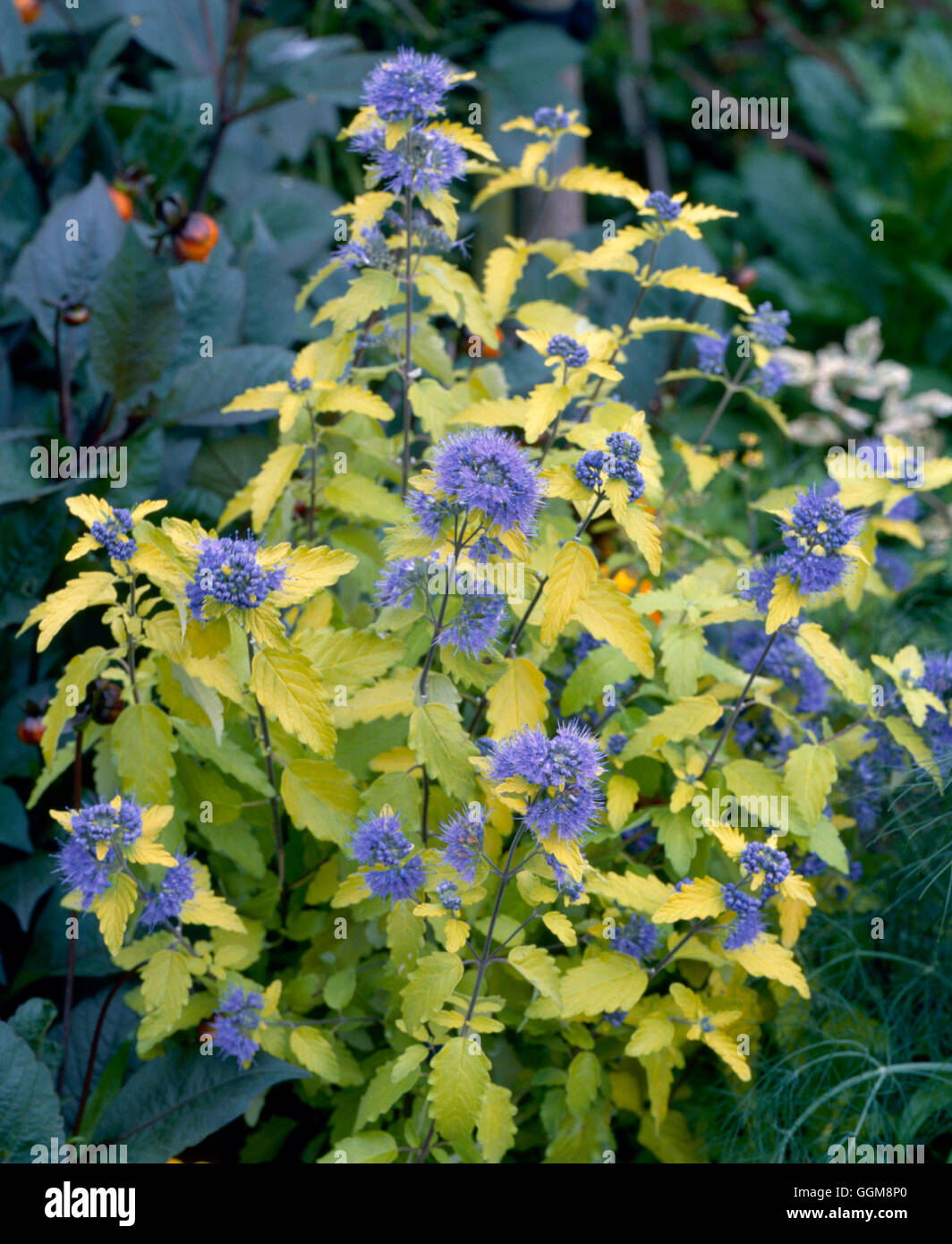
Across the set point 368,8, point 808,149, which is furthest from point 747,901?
point 808,149

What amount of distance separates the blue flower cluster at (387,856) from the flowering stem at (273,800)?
0.19 metres

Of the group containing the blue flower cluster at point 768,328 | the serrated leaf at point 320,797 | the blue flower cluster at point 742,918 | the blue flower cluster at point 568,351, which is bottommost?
the blue flower cluster at point 742,918

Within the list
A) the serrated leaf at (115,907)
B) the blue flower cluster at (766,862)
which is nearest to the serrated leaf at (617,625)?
the blue flower cluster at (766,862)

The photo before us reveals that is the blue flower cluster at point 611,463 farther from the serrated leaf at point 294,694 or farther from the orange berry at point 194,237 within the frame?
the orange berry at point 194,237

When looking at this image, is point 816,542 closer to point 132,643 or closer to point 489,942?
point 489,942

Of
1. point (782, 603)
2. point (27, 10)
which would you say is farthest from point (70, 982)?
point (27, 10)

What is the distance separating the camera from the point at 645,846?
1.60 meters

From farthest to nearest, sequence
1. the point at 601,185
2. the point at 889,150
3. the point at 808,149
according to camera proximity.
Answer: the point at 808,149
the point at 889,150
the point at 601,185

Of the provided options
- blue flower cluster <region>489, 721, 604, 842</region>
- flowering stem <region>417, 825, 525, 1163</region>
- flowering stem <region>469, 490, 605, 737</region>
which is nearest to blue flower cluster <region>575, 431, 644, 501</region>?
flowering stem <region>469, 490, 605, 737</region>

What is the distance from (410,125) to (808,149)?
13.2ft

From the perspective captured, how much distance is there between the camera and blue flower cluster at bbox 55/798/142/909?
1161 mm

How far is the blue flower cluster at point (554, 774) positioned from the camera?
1.10 meters
